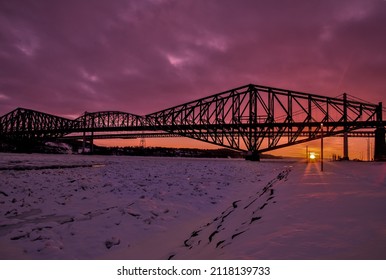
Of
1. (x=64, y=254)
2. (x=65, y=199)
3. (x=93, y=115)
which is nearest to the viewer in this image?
(x=64, y=254)

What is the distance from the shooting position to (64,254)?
4.48 metres

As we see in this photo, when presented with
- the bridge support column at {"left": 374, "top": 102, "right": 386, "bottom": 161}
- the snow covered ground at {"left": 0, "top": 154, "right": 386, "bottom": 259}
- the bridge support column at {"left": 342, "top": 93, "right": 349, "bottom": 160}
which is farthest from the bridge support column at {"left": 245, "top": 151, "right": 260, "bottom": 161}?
the snow covered ground at {"left": 0, "top": 154, "right": 386, "bottom": 259}

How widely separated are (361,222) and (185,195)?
6093 mm

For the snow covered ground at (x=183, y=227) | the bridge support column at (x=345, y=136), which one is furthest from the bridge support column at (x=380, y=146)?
the snow covered ground at (x=183, y=227)

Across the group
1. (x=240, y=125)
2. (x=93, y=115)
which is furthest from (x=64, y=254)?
(x=93, y=115)

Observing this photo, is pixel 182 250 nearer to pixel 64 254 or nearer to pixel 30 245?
pixel 64 254

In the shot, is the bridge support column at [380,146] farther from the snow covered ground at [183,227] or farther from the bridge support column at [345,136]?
the snow covered ground at [183,227]

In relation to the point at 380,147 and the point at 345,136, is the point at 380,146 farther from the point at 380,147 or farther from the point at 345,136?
the point at 345,136

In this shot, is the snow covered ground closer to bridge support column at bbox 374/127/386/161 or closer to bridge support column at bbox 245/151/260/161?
bridge support column at bbox 374/127/386/161

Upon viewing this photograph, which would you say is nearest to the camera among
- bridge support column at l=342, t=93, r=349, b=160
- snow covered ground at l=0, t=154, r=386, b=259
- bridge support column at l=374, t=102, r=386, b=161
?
snow covered ground at l=0, t=154, r=386, b=259

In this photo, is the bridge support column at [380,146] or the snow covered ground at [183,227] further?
the bridge support column at [380,146]

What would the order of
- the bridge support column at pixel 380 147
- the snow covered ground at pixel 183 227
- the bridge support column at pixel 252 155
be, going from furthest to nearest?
the bridge support column at pixel 252 155
the bridge support column at pixel 380 147
the snow covered ground at pixel 183 227

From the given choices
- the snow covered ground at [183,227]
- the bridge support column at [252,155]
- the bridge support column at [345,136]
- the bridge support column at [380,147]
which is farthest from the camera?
the bridge support column at [252,155]

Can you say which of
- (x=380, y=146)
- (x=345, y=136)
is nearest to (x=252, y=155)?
(x=345, y=136)
